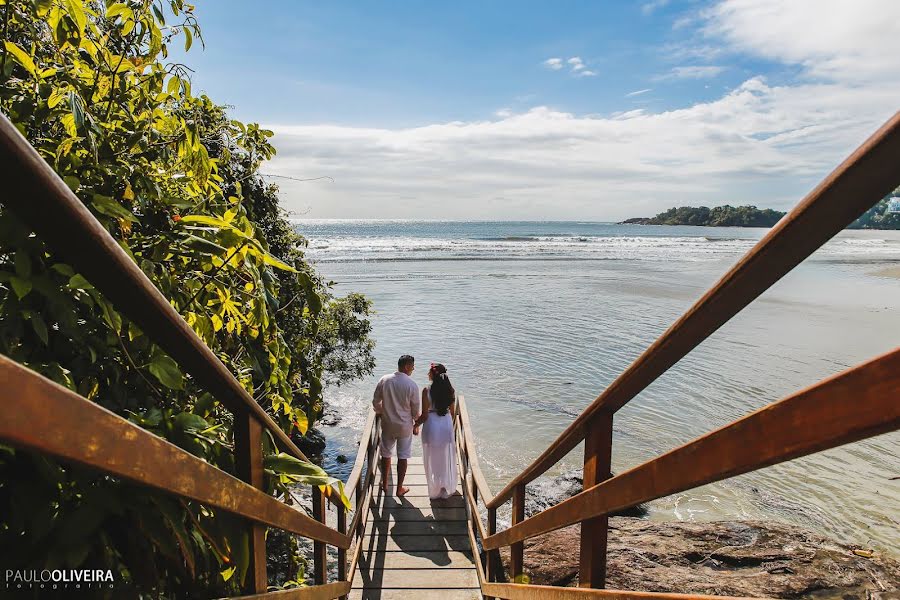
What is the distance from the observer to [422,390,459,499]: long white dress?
254 inches

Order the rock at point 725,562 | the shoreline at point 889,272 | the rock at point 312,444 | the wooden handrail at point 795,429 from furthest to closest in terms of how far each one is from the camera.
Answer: the shoreline at point 889,272 → the rock at point 312,444 → the rock at point 725,562 → the wooden handrail at point 795,429

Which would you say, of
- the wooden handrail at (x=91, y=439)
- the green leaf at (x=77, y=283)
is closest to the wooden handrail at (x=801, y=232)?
the wooden handrail at (x=91, y=439)

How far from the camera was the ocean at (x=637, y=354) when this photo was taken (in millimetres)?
7777

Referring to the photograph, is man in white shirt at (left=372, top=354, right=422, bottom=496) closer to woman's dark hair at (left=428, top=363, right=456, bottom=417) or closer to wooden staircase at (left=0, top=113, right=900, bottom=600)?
woman's dark hair at (left=428, top=363, right=456, bottom=417)

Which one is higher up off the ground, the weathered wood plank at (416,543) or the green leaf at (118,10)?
the green leaf at (118,10)

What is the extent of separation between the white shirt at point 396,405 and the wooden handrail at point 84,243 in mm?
5277

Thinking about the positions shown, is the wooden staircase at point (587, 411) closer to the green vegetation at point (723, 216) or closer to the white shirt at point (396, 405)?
the white shirt at point (396, 405)

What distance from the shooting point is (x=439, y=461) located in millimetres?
6449

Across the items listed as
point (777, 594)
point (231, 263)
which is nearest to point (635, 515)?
point (777, 594)

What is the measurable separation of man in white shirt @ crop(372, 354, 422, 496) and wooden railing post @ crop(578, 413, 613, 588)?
15.5 ft

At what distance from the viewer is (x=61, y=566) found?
1026mm

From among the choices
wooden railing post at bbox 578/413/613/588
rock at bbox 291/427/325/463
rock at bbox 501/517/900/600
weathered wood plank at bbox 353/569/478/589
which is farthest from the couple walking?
wooden railing post at bbox 578/413/613/588

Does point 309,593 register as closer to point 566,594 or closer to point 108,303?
point 566,594

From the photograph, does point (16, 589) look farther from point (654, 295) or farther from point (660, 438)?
point (654, 295)
